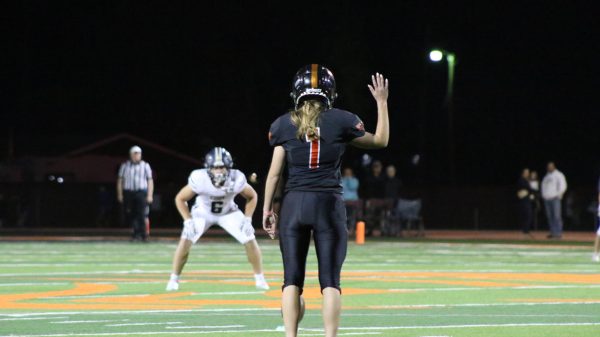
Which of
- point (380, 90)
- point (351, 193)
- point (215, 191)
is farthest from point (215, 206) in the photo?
point (351, 193)

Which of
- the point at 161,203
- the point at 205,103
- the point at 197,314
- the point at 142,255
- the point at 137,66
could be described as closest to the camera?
the point at 197,314

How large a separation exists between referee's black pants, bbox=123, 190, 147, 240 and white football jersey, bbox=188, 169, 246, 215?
491 inches

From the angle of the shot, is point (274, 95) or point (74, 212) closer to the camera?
point (74, 212)

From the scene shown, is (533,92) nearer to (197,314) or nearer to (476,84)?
(476,84)

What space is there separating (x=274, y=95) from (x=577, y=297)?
5065 centimetres

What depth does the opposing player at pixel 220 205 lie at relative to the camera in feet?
51.6

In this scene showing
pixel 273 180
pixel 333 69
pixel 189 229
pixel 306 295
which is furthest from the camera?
pixel 333 69

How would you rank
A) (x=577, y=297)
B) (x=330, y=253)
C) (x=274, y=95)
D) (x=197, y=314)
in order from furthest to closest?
1. (x=274, y=95)
2. (x=577, y=297)
3. (x=197, y=314)
4. (x=330, y=253)

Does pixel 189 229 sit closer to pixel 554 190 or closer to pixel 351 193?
pixel 351 193

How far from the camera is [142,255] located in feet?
77.1

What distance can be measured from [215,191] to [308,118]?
7.35m

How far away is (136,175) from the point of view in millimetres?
28719

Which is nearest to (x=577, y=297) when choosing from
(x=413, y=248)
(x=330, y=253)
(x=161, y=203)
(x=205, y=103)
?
(x=330, y=253)

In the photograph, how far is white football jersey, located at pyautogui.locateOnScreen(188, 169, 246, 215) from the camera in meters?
16.0
